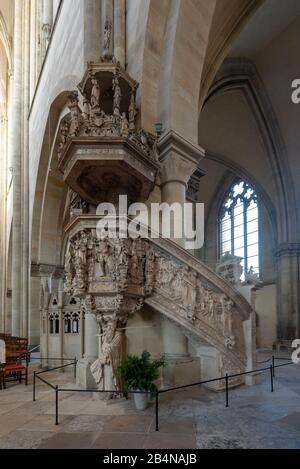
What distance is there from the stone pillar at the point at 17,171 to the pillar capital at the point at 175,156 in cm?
1289

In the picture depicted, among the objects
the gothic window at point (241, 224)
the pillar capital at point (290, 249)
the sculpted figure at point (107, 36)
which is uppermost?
the sculpted figure at point (107, 36)

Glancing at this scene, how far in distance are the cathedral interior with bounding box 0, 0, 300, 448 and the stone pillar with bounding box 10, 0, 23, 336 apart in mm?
145

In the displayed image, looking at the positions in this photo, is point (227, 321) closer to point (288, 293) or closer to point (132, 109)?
point (132, 109)

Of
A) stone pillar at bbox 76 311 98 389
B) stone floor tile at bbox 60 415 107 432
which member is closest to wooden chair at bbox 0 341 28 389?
stone pillar at bbox 76 311 98 389

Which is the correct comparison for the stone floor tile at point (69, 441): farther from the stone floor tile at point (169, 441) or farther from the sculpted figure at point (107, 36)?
the sculpted figure at point (107, 36)

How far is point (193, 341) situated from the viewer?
20.6 feet

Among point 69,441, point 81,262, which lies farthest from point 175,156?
Result: point 69,441

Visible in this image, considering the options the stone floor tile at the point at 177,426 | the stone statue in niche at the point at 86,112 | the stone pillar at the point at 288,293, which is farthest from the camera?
the stone pillar at the point at 288,293

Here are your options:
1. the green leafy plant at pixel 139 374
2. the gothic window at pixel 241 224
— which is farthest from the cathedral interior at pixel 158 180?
the gothic window at pixel 241 224

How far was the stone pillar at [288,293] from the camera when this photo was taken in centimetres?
1529

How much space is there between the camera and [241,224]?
20.3 metres
